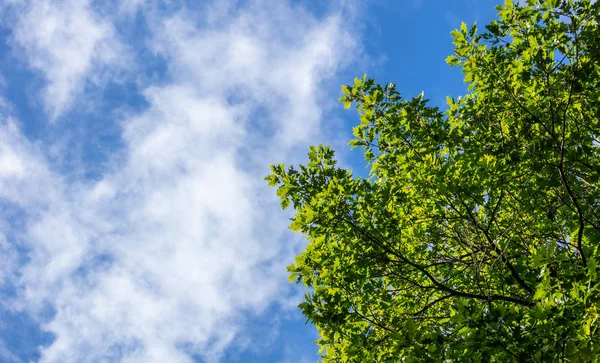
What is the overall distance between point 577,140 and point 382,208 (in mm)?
3264

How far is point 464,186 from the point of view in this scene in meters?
6.33

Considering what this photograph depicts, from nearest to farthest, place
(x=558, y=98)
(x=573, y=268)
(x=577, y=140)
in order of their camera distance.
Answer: (x=573, y=268)
(x=577, y=140)
(x=558, y=98)

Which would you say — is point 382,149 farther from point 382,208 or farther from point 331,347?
point 331,347

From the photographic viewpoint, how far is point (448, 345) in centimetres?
482

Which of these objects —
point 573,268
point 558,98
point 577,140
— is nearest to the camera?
point 573,268

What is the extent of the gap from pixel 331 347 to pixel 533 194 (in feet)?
14.8

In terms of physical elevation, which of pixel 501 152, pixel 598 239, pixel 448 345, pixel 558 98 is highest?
pixel 558 98

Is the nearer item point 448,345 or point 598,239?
point 448,345

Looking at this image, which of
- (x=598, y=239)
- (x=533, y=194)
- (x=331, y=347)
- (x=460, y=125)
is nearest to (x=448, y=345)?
(x=331, y=347)

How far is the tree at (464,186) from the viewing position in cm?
636

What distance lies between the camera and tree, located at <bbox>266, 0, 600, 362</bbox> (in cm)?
636

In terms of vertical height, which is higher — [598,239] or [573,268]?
[598,239]

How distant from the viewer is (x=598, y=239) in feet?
20.3

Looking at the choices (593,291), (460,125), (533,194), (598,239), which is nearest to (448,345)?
(593,291)
